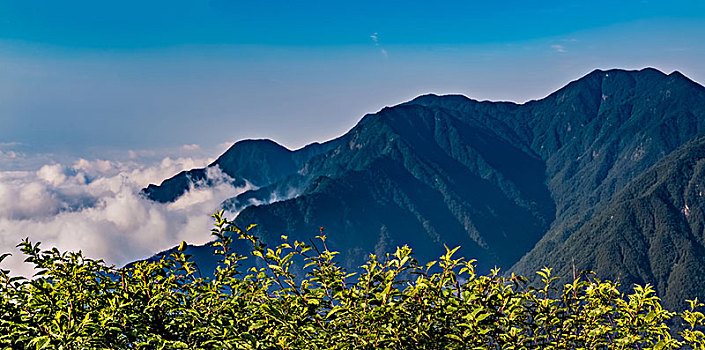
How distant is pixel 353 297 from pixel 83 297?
4.01 m

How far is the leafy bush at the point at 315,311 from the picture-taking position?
752 centimetres

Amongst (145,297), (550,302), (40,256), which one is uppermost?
(40,256)

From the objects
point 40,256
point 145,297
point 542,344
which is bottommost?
point 542,344

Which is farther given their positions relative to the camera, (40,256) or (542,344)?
(40,256)

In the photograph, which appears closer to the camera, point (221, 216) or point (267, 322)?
point (267, 322)

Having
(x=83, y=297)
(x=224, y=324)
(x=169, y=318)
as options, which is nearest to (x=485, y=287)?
(x=224, y=324)

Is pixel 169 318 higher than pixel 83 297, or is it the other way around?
pixel 83 297

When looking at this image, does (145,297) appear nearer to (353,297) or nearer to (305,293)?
(305,293)

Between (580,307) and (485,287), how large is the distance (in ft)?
5.19

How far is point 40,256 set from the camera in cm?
890

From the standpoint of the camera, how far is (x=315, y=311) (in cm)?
841

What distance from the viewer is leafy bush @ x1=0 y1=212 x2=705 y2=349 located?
24.7ft

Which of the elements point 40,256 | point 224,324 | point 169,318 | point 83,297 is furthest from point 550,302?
point 40,256

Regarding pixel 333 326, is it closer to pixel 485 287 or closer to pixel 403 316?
pixel 403 316
